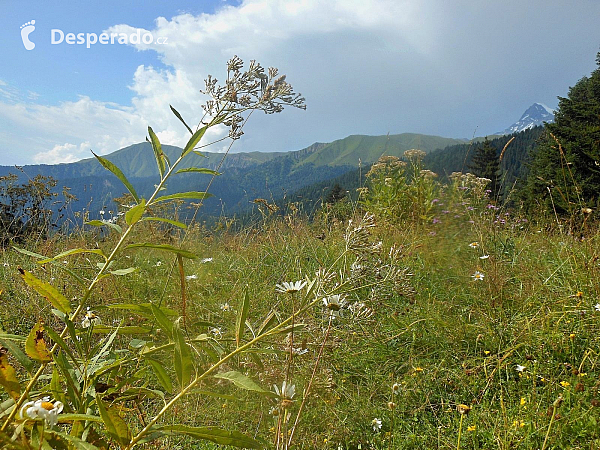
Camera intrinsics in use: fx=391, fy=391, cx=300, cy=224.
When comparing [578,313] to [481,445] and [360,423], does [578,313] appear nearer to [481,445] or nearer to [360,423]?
[481,445]

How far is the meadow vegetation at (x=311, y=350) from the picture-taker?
2.31 ft

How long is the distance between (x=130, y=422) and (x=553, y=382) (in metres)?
1.79

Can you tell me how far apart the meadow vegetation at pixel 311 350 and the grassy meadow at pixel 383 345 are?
0.03 ft

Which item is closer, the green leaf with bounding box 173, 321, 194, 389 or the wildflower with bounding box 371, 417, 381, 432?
the green leaf with bounding box 173, 321, 194, 389

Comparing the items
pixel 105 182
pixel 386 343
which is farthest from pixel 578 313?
pixel 105 182

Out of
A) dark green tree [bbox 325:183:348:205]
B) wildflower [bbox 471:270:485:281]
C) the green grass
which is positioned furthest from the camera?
dark green tree [bbox 325:183:348:205]

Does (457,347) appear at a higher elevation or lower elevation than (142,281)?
lower

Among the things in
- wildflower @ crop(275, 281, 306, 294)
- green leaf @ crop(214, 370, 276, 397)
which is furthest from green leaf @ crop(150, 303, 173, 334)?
wildflower @ crop(275, 281, 306, 294)

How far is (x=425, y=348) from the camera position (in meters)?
2.17

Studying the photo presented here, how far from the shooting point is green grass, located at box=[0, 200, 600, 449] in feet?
4.87

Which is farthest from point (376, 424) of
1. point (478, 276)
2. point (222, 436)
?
point (478, 276)

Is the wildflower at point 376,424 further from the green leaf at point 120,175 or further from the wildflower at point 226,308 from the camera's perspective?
the green leaf at point 120,175

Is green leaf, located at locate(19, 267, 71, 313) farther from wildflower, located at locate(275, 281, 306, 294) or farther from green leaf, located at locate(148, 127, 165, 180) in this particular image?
wildflower, located at locate(275, 281, 306, 294)

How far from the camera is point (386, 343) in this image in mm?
2234
